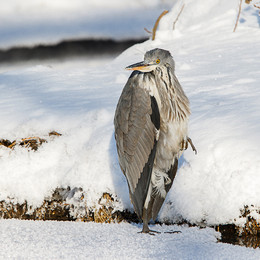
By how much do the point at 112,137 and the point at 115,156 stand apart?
185mm

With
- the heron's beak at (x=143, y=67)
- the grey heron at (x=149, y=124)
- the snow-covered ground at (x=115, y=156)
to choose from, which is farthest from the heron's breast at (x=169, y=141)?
the heron's beak at (x=143, y=67)

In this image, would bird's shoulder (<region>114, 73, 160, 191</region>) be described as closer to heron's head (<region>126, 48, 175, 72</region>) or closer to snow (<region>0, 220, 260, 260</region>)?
heron's head (<region>126, 48, 175, 72</region>)

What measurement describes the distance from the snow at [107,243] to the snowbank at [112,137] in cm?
19

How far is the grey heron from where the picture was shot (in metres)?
2.44

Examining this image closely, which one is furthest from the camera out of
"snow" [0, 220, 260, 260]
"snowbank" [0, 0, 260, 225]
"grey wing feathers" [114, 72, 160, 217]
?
"snowbank" [0, 0, 260, 225]

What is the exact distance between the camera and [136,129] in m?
2.46

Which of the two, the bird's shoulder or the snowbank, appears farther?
the snowbank

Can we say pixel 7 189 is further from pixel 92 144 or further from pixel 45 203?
pixel 92 144

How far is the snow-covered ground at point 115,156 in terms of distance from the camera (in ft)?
8.18

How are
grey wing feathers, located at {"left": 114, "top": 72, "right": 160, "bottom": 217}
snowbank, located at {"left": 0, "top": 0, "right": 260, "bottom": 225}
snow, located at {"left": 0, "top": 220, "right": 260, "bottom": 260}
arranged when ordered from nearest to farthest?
1. snow, located at {"left": 0, "top": 220, "right": 260, "bottom": 260}
2. grey wing feathers, located at {"left": 114, "top": 72, "right": 160, "bottom": 217}
3. snowbank, located at {"left": 0, "top": 0, "right": 260, "bottom": 225}

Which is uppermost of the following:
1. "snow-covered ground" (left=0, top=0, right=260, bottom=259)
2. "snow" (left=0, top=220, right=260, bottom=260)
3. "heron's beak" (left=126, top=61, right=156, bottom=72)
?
Answer: "heron's beak" (left=126, top=61, right=156, bottom=72)

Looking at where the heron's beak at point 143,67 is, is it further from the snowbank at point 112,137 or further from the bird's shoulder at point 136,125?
the snowbank at point 112,137

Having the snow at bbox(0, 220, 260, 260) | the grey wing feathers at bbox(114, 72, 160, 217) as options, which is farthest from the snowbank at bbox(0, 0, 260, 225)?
the grey wing feathers at bbox(114, 72, 160, 217)

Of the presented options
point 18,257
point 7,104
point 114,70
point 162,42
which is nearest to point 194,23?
point 162,42
